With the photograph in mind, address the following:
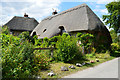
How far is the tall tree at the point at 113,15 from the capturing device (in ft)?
43.7

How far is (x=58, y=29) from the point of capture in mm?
13305

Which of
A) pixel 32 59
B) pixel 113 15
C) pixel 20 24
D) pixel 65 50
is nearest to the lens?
pixel 32 59

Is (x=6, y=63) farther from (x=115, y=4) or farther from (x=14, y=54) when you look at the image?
(x=115, y=4)

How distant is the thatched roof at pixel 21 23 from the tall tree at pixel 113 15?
18023 millimetres

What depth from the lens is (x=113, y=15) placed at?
532 inches

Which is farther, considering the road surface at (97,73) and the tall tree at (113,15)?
the tall tree at (113,15)

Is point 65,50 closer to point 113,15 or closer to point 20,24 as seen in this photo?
point 113,15

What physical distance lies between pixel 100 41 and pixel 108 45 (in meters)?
1.62

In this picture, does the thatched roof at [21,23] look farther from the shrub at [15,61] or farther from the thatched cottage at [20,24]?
the shrub at [15,61]

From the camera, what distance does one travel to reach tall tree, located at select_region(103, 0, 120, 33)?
1330cm

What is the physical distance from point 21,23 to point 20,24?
19.5 inches

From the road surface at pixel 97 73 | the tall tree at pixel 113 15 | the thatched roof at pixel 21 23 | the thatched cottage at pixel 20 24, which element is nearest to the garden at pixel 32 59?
the road surface at pixel 97 73

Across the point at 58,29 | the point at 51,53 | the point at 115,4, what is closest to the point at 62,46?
the point at 51,53

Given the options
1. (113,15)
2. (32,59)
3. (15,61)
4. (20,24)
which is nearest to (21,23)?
(20,24)
